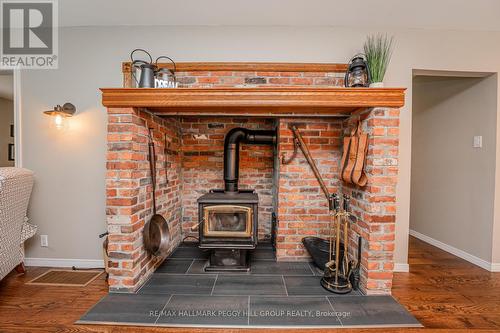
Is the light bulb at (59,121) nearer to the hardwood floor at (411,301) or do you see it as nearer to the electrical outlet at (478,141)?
the hardwood floor at (411,301)

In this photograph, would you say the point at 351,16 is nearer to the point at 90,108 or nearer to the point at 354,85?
the point at 354,85

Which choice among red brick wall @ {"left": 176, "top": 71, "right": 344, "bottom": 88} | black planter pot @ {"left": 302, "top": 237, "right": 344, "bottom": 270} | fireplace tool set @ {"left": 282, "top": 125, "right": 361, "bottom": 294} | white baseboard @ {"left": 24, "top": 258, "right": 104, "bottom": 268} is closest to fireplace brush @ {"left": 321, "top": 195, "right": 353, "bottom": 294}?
fireplace tool set @ {"left": 282, "top": 125, "right": 361, "bottom": 294}

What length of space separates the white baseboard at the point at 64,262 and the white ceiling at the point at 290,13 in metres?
2.40

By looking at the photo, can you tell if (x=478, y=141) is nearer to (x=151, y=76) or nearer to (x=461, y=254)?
(x=461, y=254)

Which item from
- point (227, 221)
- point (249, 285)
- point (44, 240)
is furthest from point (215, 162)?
point (44, 240)

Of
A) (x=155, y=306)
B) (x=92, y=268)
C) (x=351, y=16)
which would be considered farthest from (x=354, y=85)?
(x=92, y=268)

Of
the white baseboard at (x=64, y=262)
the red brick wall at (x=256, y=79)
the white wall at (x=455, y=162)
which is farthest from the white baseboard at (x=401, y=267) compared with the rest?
the white baseboard at (x=64, y=262)

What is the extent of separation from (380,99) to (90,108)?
2.66 m

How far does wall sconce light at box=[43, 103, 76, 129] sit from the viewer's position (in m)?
2.18

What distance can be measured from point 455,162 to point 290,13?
2.57m

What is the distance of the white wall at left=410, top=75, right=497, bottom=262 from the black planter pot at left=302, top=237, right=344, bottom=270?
5.37 feet

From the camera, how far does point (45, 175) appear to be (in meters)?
2.36

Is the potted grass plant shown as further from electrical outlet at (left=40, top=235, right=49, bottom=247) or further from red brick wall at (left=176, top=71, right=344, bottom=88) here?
electrical outlet at (left=40, top=235, right=49, bottom=247)

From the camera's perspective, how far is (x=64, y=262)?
237cm
